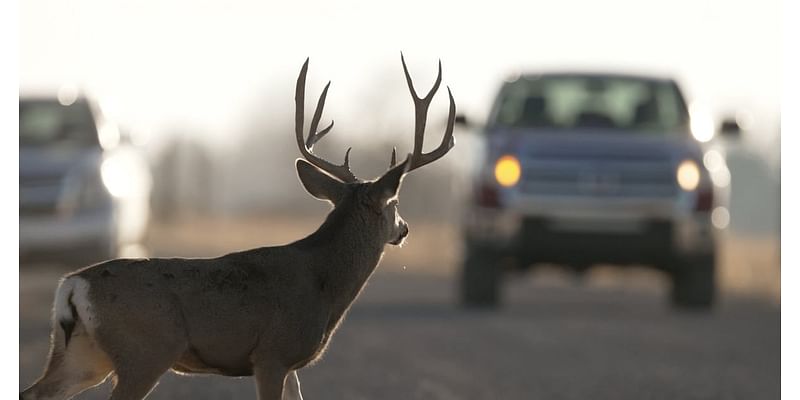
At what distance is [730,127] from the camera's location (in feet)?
65.7

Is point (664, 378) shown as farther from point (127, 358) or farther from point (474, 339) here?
point (127, 358)

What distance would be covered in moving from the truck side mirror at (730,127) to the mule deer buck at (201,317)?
11078 millimetres

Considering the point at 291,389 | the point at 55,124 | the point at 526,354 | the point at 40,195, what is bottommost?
the point at 526,354

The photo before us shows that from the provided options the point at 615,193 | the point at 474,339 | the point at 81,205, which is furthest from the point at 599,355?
the point at 81,205

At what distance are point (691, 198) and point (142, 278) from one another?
11.5m

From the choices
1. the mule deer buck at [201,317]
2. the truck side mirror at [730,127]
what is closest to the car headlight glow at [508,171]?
the truck side mirror at [730,127]

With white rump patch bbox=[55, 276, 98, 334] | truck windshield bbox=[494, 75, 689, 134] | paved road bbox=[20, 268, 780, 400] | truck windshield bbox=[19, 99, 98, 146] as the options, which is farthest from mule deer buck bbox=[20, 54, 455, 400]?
truck windshield bbox=[19, 99, 98, 146]

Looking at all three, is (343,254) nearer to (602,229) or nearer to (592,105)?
(602,229)

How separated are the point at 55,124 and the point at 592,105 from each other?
19.0 feet

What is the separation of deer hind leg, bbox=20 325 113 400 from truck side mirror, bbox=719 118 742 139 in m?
12.3

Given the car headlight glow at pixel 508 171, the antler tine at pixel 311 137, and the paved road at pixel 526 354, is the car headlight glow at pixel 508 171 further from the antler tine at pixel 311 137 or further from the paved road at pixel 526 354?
the antler tine at pixel 311 137

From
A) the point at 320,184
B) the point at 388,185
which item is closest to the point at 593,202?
the point at 320,184

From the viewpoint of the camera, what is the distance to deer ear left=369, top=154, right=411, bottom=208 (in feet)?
30.6

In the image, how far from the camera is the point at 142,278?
8555mm
